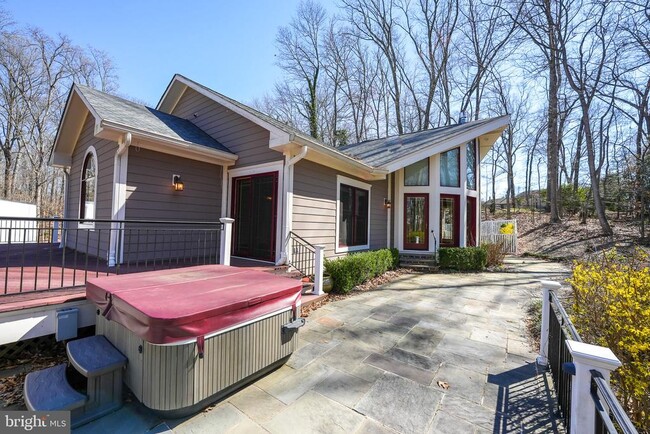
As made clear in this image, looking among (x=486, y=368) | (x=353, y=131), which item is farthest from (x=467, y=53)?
(x=486, y=368)

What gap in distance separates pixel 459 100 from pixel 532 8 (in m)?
7.53

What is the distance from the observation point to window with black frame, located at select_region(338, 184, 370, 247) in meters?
7.52

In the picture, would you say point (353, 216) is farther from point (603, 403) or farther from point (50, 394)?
point (50, 394)

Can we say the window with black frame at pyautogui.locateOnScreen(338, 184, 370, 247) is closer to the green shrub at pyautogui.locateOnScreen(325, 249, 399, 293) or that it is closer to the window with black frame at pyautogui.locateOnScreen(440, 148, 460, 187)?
the green shrub at pyautogui.locateOnScreen(325, 249, 399, 293)

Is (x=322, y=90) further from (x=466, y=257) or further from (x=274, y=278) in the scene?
(x=274, y=278)

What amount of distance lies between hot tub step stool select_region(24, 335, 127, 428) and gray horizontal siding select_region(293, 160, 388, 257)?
3.89m

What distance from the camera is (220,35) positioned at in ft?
33.3

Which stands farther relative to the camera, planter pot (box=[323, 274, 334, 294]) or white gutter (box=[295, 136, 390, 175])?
planter pot (box=[323, 274, 334, 294])

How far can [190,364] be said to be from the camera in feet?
6.99

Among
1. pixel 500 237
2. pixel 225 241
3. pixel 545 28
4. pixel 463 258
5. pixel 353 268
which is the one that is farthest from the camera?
pixel 500 237

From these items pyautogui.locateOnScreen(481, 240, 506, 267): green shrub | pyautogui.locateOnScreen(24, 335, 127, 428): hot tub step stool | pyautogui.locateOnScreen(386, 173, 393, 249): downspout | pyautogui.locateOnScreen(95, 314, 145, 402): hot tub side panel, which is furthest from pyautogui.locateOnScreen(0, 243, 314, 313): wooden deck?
pyautogui.locateOnScreen(481, 240, 506, 267): green shrub

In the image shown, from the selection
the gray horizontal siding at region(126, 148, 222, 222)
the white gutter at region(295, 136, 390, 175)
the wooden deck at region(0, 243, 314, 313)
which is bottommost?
the wooden deck at region(0, 243, 314, 313)

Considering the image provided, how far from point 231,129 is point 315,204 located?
2.71 meters

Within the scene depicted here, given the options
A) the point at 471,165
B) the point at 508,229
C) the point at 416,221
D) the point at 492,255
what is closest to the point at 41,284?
the point at 416,221
